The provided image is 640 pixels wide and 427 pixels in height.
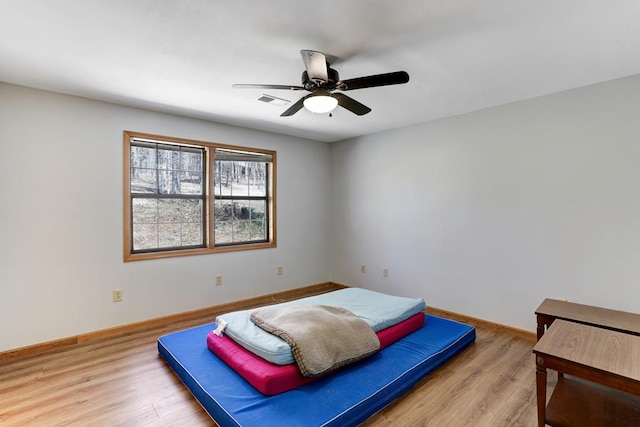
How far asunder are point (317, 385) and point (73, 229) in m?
2.82

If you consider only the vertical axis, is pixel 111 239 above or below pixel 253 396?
above

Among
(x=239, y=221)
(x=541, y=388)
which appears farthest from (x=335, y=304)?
(x=239, y=221)

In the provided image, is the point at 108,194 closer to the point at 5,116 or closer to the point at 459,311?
the point at 5,116

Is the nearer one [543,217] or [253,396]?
[253,396]

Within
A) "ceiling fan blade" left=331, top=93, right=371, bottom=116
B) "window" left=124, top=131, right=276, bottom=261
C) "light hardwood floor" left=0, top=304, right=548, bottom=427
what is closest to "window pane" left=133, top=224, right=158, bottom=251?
"window" left=124, top=131, right=276, bottom=261

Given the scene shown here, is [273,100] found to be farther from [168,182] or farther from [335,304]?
[335,304]

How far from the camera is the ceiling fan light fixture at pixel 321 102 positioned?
2.28 metres

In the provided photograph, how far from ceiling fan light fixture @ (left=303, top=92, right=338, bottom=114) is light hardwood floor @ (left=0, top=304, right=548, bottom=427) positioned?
215 centimetres

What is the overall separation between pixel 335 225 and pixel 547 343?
371 centimetres

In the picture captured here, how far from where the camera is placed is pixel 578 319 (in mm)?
2373

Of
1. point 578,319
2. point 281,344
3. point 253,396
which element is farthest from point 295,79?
point 578,319

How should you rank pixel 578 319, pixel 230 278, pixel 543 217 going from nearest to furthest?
pixel 578 319 < pixel 543 217 < pixel 230 278

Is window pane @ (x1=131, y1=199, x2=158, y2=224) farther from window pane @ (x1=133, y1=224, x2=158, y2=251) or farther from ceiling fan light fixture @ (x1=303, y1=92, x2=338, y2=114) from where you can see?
ceiling fan light fixture @ (x1=303, y1=92, x2=338, y2=114)

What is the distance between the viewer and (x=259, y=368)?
2143 mm
